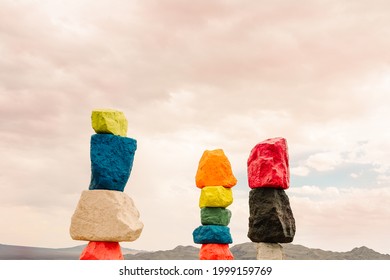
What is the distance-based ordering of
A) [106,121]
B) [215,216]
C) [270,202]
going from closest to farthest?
[106,121], [270,202], [215,216]

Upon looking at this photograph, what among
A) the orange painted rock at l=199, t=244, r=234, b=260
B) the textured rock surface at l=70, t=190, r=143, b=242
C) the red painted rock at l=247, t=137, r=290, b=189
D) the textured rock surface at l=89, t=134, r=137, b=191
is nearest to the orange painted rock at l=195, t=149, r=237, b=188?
the orange painted rock at l=199, t=244, r=234, b=260

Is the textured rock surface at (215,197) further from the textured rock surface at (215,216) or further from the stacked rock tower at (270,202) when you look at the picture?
the stacked rock tower at (270,202)

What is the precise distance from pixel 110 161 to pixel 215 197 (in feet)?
21.6

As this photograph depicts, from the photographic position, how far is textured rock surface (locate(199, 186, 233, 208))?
18.2 meters

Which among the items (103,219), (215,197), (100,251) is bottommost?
(100,251)

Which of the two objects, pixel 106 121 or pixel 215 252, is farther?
pixel 215 252

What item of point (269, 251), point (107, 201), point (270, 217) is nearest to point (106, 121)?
point (107, 201)

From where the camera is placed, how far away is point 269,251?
541 inches

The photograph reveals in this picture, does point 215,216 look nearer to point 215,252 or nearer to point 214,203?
point 214,203

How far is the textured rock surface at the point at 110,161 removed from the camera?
12.3 metres

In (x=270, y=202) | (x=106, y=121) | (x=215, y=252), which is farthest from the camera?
(x=215, y=252)

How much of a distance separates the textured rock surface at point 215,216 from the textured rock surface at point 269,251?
15.1 feet

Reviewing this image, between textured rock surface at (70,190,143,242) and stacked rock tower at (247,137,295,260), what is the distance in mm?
3351

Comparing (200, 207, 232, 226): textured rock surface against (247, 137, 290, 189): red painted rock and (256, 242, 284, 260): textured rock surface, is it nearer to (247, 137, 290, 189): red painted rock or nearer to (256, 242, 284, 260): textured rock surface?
(247, 137, 290, 189): red painted rock
